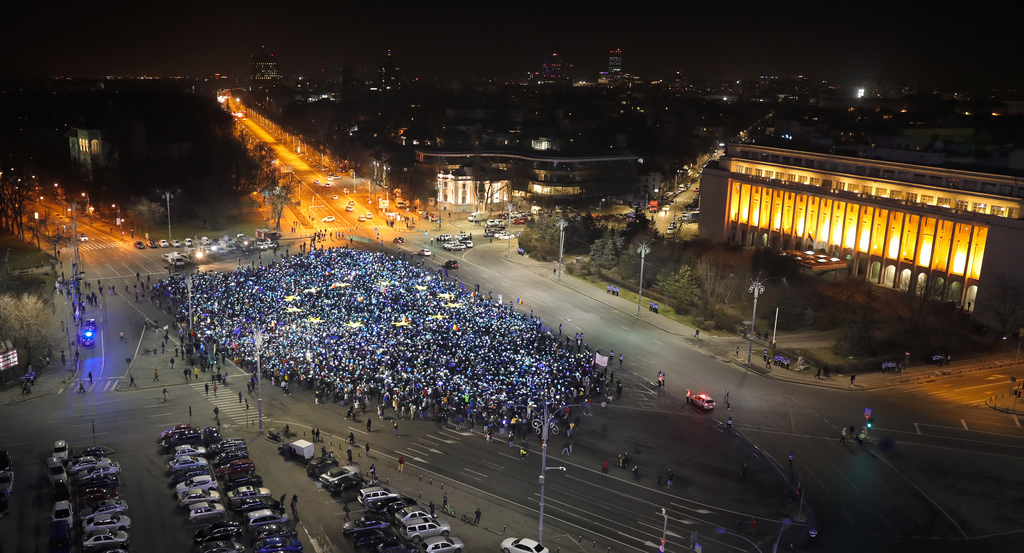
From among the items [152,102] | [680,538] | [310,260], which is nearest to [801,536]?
[680,538]

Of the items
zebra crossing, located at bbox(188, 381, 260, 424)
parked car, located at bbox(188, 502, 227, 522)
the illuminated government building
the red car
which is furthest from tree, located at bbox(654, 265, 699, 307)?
parked car, located at bbox(188, 502, 227, 522)

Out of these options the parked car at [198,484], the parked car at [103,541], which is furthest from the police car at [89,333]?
the parked car at [103,541]

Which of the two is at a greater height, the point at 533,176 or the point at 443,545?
the point at 533,176

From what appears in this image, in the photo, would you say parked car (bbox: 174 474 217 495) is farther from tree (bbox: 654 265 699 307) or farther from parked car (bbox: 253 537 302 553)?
tree (bbox: 654 265 699 307)

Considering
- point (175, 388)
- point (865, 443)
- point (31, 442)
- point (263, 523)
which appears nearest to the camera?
point (263, 523)

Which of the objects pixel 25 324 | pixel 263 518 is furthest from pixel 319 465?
pixel 25 324

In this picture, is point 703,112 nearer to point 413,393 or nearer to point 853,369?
point 853,369

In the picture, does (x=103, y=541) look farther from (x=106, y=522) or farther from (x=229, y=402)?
(x=229, y=402)
